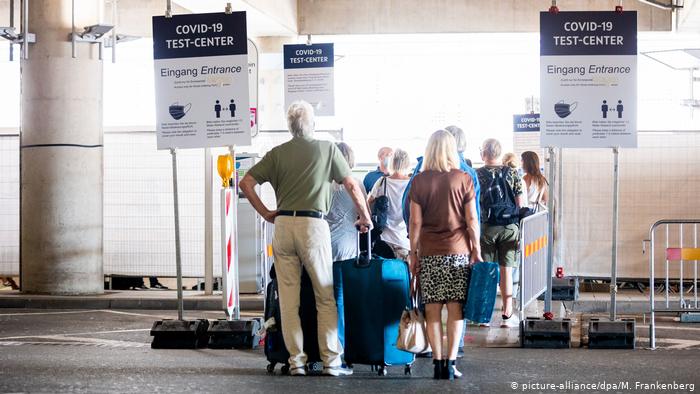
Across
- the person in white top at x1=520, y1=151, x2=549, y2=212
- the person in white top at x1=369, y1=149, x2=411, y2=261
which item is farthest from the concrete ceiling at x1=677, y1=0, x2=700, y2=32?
the person in white top at x1=369, y1=149, x2=411, y2=261

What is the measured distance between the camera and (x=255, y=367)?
31.9 feet

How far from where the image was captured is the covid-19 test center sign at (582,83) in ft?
36.5

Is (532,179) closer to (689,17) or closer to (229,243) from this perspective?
(229,243)

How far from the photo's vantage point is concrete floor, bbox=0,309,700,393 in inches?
342

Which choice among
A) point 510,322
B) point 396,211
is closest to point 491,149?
point 396,211

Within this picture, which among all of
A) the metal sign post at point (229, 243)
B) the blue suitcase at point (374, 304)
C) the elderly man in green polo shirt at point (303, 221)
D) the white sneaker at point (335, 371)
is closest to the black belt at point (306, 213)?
the elderly man in green polo shirt at point (303, 221)

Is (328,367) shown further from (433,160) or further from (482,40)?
(482,40)

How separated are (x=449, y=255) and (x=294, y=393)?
155cm

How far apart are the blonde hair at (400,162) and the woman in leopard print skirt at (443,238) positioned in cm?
231

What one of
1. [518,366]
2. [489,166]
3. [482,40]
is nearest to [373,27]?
[482,40]

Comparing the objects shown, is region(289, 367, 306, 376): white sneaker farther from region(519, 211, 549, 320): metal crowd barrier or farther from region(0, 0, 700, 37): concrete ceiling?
region(0, 0, 700, 37): concrete ceiling

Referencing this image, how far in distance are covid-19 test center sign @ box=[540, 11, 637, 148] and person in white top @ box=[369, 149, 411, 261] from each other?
1367 mm

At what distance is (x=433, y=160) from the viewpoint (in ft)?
29.9

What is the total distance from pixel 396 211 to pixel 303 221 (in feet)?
8.25
